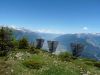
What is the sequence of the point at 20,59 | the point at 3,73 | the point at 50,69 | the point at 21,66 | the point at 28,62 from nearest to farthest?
the point at 3,73, the point at 50,69, the point at 21,66, the point at 28,62, the point at 20,59

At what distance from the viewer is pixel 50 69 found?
26.7 m

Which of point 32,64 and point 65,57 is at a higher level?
point 32,64

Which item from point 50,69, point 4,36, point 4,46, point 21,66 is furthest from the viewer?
point 4,36

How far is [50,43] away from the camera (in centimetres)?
8125

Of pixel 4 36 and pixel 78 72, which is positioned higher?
pixel 4 36

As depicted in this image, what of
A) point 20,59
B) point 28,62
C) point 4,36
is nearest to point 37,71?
point 28,62

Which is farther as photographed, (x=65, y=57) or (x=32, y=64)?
(x=65, y=57)

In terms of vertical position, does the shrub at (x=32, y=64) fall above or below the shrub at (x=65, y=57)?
above

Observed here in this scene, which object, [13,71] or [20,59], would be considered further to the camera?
[20,59]

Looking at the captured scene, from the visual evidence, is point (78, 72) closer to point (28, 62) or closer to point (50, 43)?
point (28, 62)

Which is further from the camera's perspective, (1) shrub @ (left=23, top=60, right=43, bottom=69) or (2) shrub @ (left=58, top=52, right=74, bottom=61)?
(2) shrub @ (left=58, top=52, right=74, bottom=61)

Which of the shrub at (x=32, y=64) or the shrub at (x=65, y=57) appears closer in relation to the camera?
the shrub at (x=32, y=64)

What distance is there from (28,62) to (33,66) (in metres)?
1.39

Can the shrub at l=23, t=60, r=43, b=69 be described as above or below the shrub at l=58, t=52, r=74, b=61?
above
